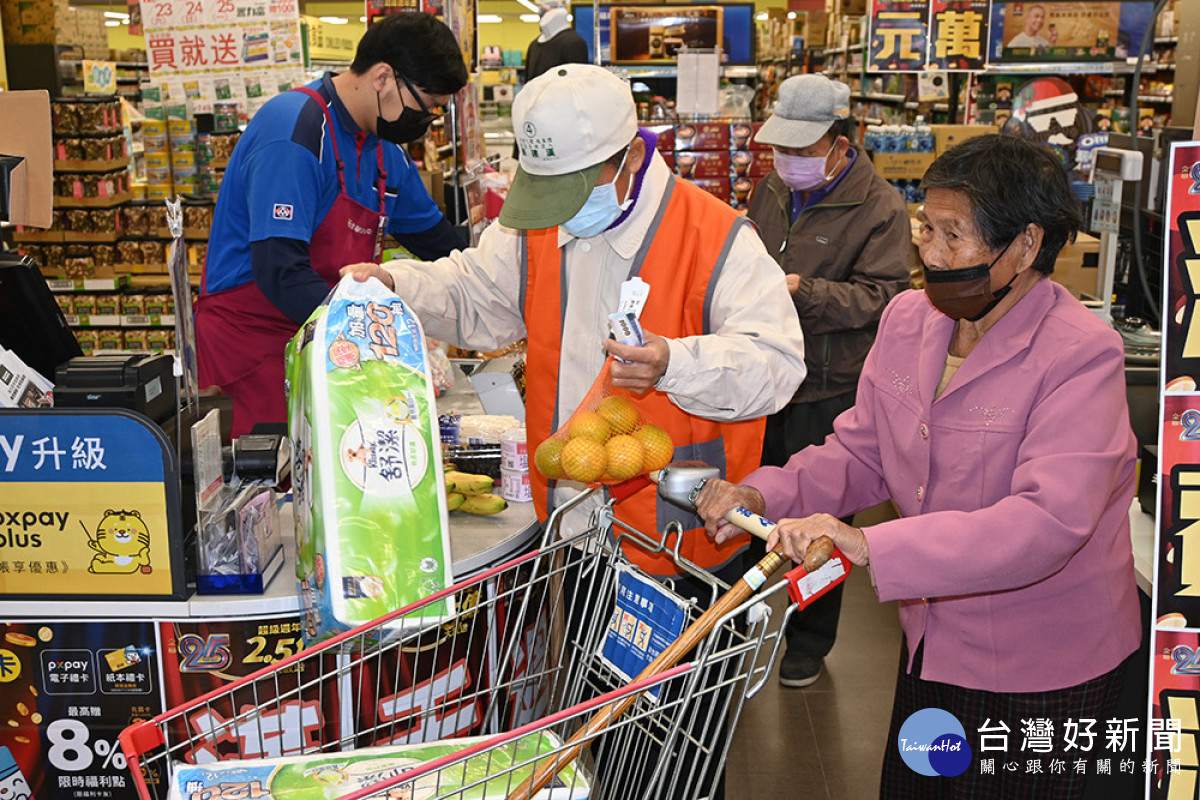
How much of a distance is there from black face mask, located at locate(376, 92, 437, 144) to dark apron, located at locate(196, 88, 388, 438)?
143 millimetres

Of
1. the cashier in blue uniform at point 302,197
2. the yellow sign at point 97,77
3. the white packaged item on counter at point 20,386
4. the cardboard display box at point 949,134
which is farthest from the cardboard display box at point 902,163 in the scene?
the yellow sign at point 97,77

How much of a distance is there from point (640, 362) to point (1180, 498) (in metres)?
1.01

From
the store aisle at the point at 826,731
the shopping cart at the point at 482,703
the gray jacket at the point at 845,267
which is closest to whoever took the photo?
the shopping cart at the point at 482,703

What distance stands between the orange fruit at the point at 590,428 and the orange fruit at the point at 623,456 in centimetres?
2

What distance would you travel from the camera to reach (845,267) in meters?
3.89

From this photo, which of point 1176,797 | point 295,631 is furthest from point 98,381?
point 1176,797

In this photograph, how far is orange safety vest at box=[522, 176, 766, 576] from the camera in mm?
2328

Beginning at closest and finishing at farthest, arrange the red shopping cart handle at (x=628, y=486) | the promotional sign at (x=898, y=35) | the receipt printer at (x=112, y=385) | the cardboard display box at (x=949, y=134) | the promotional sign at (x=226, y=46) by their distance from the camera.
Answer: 1. the receipt printer at (x=112, y=385)
2. the red shopping cart handle at (x=628, y=486)
3. the promotional sign at (x=226, y=46)
4. the cardboard display box at (x=949, y=134)
5. the promotional sign at (x=898, y=35)

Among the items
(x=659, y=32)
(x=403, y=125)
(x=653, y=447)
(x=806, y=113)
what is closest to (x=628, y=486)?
(x=653, y=447)

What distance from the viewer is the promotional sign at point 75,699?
91.7 inches

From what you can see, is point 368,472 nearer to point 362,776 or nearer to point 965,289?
point 362,776

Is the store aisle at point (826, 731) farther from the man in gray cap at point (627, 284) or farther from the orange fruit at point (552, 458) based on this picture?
the orange fruit at point (552, 458)

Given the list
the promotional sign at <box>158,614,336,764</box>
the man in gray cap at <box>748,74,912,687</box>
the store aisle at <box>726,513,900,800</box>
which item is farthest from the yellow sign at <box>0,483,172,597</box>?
the man in gray cap at <box>748,74,912,687</box>

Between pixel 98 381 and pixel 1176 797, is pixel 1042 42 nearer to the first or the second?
pixel 1176 797
